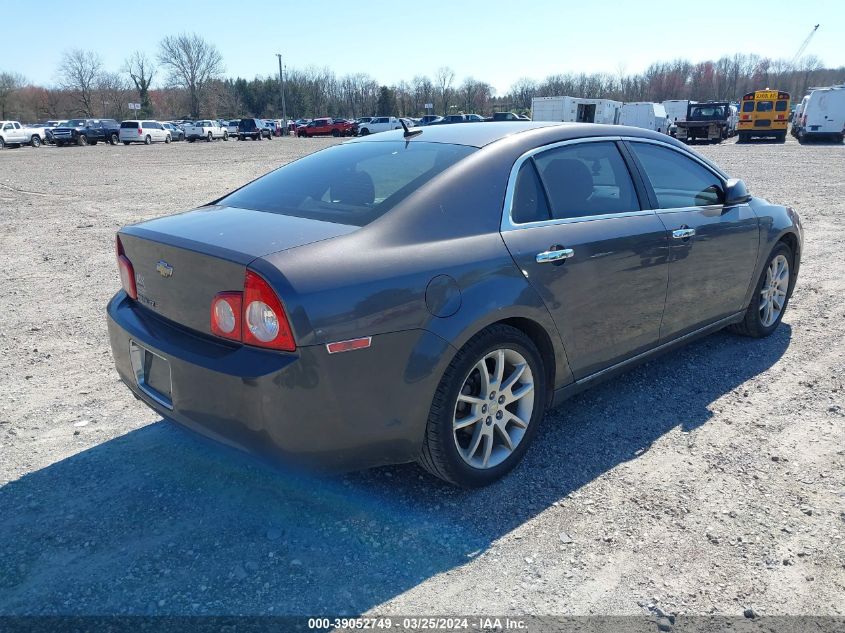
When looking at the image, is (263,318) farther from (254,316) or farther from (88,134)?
(88,134)

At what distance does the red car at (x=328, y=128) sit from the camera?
5906cm

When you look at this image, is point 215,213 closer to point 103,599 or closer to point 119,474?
point 119,474

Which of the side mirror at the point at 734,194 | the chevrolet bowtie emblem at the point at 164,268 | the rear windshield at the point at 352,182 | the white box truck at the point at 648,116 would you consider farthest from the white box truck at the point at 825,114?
the chevrolet bowtie emblem at the point at 164,268

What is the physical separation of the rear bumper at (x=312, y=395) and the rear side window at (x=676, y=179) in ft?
6.80

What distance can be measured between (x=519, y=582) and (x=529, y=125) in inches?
94.6

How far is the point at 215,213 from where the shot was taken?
3.16 meters

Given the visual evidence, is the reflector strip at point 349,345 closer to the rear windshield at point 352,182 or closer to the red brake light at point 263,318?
the red brake light at point 263,318

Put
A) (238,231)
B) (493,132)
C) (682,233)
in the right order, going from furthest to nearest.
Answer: (682,233) < (493,132) < (238,231)

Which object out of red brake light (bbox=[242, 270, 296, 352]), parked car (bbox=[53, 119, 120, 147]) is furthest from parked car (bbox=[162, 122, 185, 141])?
red brake light (bbox=[242, 270, 296, 352])

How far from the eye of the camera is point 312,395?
93.1 inches

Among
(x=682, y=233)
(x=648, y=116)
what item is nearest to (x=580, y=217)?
(x=682, y=233)

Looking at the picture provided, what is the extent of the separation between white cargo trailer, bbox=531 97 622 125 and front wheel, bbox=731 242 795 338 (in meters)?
38.4

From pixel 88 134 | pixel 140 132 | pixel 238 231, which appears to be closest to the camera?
pixel 238 231

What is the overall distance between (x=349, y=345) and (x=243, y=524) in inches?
40.0
